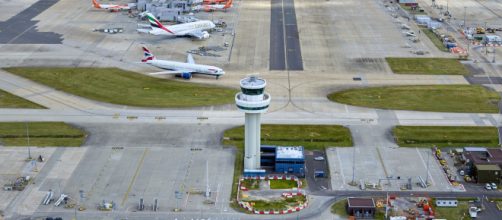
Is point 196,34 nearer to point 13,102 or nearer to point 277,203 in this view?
point 13,102

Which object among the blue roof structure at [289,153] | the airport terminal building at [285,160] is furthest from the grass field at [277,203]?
the blue roof structure at [289,153]

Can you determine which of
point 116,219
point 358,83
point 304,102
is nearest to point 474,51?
point 358,83

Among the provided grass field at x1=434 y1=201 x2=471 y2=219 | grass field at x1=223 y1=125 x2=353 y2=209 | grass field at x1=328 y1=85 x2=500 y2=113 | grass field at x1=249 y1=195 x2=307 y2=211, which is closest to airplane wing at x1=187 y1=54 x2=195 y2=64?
grass field at x1=328 y1=85 x2=500 y2=113

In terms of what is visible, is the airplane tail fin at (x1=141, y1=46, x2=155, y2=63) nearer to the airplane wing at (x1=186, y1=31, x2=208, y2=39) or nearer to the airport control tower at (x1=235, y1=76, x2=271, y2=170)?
the airplane wing at (x1=186, y1=31, x2=208, y2=39)

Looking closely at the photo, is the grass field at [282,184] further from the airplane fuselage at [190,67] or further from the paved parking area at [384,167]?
the airplane fuselage at [190,67]

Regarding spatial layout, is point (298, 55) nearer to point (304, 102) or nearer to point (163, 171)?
point (304, 102)

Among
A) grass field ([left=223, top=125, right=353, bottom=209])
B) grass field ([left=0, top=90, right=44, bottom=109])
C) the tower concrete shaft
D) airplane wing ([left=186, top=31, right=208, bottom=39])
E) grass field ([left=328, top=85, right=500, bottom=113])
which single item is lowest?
airplane wing ([left=186, top=31, right=208, bottom=39])
